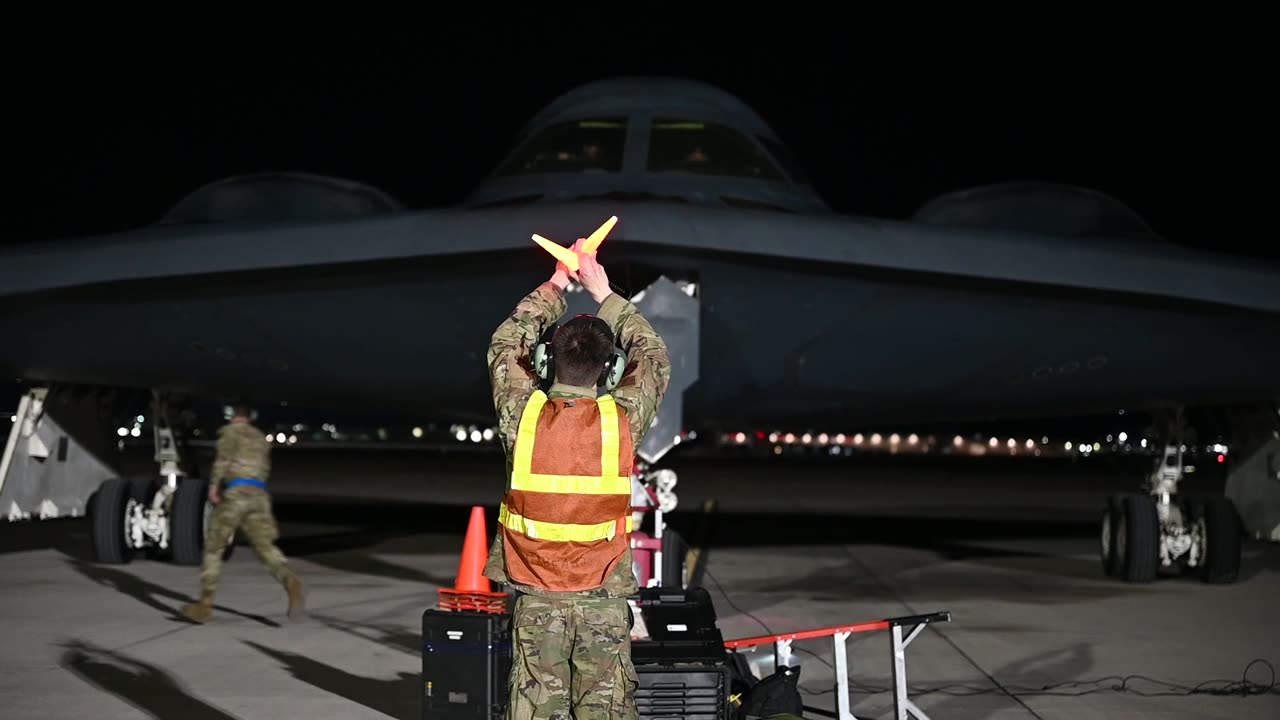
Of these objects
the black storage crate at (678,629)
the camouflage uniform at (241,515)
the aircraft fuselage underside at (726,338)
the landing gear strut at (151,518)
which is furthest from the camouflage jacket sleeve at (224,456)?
the black storage crate at (678,629)

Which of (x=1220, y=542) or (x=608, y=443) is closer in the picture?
(x=608, y=443)

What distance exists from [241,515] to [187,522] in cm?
298

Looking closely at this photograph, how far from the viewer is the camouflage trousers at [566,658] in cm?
402

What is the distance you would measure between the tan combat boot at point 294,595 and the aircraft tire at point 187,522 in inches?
119

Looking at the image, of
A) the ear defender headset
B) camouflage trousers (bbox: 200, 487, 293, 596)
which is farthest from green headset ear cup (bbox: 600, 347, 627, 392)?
camouflage trousers (bbox: 200, 487, 293, 596)

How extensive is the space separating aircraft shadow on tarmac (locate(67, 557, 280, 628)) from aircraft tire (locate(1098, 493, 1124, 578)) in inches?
262

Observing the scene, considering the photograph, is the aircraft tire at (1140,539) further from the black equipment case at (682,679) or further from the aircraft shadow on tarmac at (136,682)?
the aircraft shadow on tarmac at (136,682)

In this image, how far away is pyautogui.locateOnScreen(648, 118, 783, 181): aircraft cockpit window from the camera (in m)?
10.3

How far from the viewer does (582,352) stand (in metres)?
4.11

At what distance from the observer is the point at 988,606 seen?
9086 millimetres

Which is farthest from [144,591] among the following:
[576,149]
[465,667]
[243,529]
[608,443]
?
[608,443]

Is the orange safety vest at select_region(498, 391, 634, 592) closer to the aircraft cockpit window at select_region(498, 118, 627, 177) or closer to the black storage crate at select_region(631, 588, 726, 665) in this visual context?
the black storage crate at select_region(631, 588, 726, 665)

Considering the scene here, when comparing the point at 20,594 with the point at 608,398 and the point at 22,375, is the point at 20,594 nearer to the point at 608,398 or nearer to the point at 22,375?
the point at 22,375

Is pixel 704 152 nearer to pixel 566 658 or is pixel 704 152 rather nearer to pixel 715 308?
pixel 715 308
